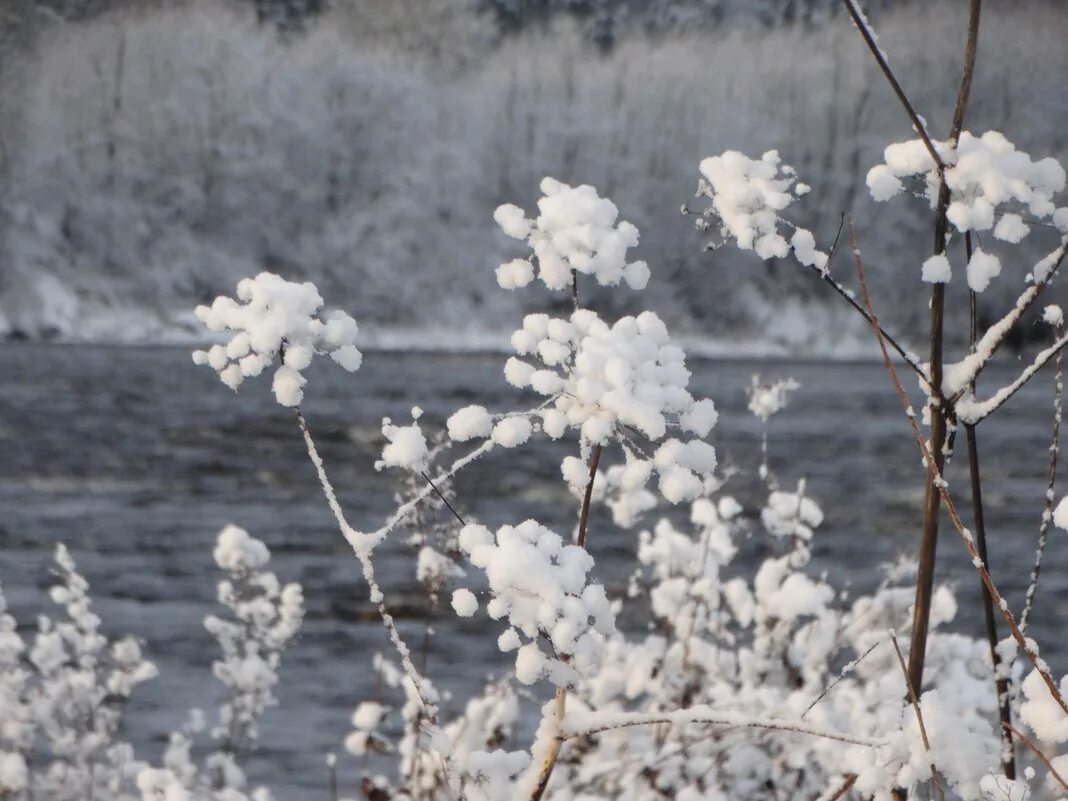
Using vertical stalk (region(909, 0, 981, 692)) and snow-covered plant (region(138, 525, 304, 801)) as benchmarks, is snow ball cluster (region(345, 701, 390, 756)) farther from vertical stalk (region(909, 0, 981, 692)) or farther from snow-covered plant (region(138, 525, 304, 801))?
vertical stalk (region(909, 0, 981, 692))

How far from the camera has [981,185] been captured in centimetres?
144

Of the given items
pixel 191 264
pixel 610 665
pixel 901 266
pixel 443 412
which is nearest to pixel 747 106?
pixel 901 266

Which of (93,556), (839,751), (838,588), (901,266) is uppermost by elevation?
(901,266)

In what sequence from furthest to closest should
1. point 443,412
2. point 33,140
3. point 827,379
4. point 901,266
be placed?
point 33,140, point 901,266, point 827,379, point 443,412

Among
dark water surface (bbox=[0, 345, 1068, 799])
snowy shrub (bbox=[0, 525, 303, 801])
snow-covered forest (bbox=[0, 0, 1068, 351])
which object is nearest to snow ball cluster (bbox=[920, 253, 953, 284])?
snowy shrub (bbox=[0, 525, 303, 801])

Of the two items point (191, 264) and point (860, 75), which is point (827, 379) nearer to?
point (860, 75)

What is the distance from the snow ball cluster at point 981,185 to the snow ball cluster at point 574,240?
314 mm

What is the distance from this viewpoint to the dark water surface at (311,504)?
807cm

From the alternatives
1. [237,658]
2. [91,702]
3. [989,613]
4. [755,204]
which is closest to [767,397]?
[237,658]

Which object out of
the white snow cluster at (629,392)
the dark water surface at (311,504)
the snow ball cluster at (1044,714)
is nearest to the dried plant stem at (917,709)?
the snow ball cluster at (1044,714)

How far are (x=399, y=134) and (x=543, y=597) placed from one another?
67.9 meters

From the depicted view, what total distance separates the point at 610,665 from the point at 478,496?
10.3m

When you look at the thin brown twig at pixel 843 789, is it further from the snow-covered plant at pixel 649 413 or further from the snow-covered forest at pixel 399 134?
Result: the snow-covered forest at pixel 399 134

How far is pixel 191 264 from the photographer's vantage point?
197 feet
